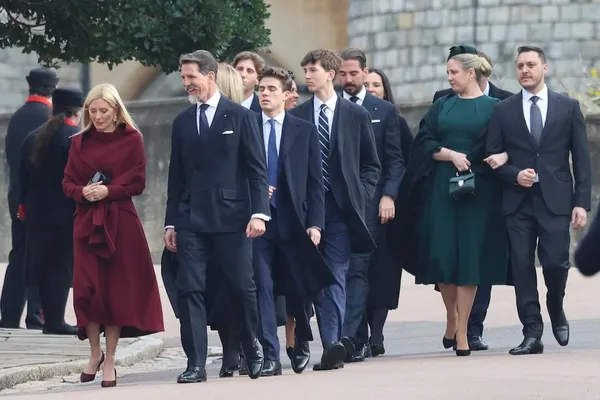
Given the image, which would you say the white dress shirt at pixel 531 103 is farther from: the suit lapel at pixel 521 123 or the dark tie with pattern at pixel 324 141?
the dark tie with pattern at pixel 324 141

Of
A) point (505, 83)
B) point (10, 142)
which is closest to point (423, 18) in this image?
point (505, 83)

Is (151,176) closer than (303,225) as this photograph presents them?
No

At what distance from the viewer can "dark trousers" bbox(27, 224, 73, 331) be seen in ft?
45.3

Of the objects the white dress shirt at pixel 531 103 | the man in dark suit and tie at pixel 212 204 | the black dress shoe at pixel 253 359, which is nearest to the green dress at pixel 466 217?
the white dress shirt at pixel 531 103

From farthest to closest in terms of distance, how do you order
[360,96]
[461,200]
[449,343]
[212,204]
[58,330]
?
[58,330]
[360,96]
[449,343]
[461,200]
[212,204]

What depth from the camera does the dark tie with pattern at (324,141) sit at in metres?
11.7

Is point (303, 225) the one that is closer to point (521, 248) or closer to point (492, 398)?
point (521, 248)

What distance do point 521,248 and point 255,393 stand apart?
285cm

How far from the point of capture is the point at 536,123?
1209 cm

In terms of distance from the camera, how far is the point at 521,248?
39.3ft

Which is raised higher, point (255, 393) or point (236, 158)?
point (236, 158)

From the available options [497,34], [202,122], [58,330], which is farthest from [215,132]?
[497,34]

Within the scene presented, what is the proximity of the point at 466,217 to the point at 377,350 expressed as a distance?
0.98 m

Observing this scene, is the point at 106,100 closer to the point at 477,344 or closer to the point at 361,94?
the point at 361,94
